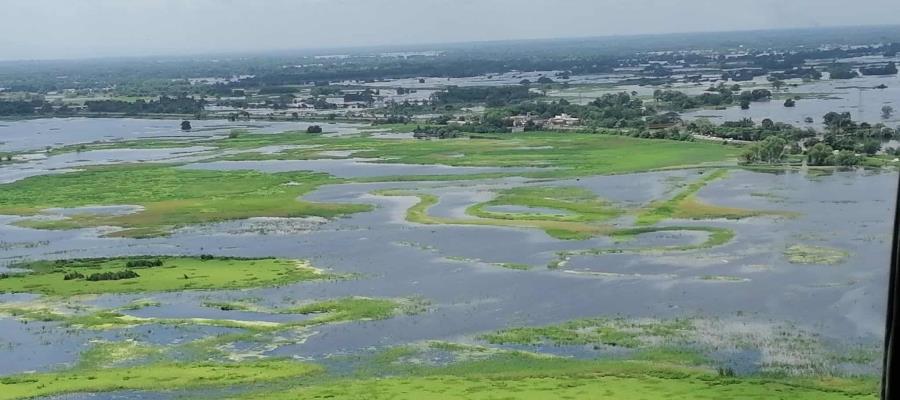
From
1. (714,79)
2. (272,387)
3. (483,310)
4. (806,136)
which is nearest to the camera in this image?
(272,387)

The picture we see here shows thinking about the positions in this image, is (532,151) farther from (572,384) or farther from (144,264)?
(572,384)

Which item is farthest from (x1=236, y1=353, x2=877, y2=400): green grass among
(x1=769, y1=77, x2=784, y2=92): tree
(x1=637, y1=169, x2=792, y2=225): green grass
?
(x1=769, y1=77, x2=784, y2=92): tree

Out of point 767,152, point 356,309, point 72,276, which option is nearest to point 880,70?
point 767,152

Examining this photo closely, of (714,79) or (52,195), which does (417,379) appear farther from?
(714,79)

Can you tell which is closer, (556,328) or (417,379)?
(417,379)

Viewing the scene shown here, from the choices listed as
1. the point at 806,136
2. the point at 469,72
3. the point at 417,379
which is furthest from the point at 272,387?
the point at 469,72

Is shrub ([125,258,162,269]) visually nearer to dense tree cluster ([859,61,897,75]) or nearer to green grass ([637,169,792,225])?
green grass ([637,169,792,225])

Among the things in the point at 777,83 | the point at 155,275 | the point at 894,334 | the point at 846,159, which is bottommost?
the point at 155,275
